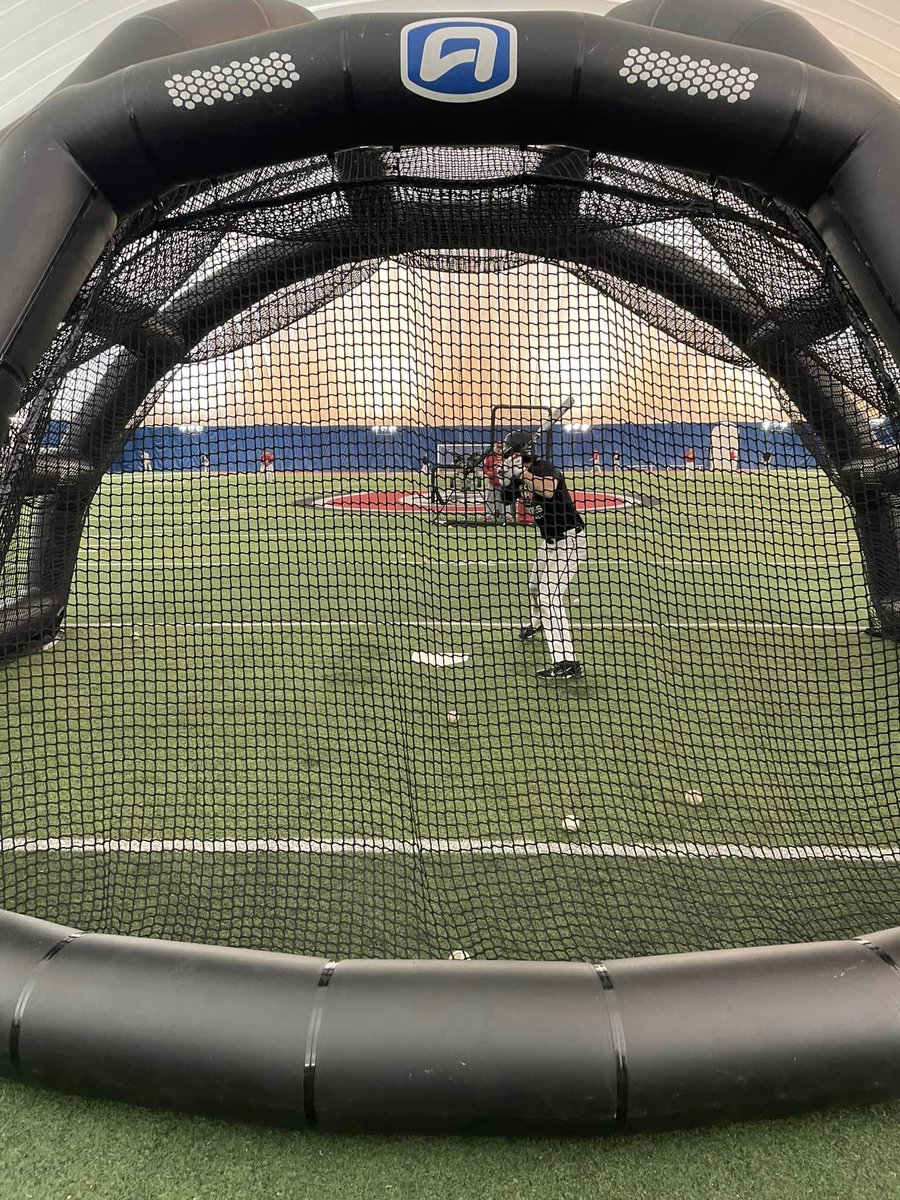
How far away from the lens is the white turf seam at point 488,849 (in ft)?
8.29

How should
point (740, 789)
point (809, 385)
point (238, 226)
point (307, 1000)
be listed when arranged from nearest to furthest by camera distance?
point (307, 1000)
point (238, 226)
point (740, 789)
point (809, 385)

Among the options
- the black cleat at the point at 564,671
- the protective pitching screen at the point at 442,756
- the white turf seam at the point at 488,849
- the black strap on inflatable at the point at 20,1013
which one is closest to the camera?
the black strap on inflatable at the point at 20,1013

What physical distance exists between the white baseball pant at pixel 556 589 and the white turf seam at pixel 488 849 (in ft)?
5.87

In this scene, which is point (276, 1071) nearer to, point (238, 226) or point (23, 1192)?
point (23, 1192)

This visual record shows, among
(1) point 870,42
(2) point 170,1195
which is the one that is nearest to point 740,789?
(2) point 170,1195

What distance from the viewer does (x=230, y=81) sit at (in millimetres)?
1903

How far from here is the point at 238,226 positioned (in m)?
2.70

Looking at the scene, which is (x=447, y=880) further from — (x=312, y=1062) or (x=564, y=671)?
(x=564, y=671)

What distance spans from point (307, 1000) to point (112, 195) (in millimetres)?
2109

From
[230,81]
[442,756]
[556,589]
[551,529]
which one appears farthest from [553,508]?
[230,81]

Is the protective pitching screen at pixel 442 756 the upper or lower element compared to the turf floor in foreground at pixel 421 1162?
upper

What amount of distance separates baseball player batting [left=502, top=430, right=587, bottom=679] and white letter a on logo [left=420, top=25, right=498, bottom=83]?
2450mm

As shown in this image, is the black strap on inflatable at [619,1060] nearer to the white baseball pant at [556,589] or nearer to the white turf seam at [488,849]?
the white turf seam at [488,849]

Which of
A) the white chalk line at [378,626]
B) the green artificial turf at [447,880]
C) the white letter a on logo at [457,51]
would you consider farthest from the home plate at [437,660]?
the white letter a on logo at [457,51]
